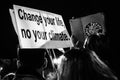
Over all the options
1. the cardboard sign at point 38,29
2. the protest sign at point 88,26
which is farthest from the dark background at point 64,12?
the cardboard sign at point 38,29

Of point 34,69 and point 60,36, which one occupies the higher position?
point 60,36

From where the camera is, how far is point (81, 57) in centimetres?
184

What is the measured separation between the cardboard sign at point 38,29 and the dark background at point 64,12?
90.8 inches

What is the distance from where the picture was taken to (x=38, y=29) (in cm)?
294

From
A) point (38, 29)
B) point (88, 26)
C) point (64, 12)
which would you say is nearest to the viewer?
point (38, 29)

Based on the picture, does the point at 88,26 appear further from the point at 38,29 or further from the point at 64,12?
the point at 64,12

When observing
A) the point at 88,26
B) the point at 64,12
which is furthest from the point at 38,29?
the point at 64,12

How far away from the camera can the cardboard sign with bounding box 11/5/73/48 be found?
8.79 feet

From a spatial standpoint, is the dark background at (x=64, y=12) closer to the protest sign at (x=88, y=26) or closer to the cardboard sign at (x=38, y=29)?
the protest sign at (x=88, y=26)

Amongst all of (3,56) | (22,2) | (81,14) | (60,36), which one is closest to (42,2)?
(22,2)

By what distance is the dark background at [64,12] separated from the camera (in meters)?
5.90

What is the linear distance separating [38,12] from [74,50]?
1.33 meters

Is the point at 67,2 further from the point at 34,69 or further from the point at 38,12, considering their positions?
the point at 34,69

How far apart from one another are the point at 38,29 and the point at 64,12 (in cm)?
457
